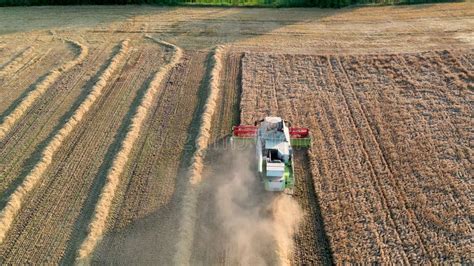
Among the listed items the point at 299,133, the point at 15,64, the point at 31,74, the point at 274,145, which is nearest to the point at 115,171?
the point at 274,145

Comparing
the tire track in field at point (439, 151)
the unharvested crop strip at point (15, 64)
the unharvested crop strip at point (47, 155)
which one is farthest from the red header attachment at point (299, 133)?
the unharvested crop strip at point (15, 64)

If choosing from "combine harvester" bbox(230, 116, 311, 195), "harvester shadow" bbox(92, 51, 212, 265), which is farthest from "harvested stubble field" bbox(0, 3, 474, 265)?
"combine harvester" bbox(230, 116, 311, 195)

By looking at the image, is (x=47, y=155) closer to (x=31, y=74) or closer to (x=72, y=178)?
(x=72, y=178)

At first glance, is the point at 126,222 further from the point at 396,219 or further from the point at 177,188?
the point at 396,219

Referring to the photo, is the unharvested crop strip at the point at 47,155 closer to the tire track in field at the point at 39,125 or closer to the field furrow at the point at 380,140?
the tire track in field at the point at 39,125

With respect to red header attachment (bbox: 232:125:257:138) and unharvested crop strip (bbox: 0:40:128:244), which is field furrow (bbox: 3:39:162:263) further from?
red header attachment (bbox: 232:125:257:138)

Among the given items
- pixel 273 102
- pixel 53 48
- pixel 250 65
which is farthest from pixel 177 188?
pixel 53 48
